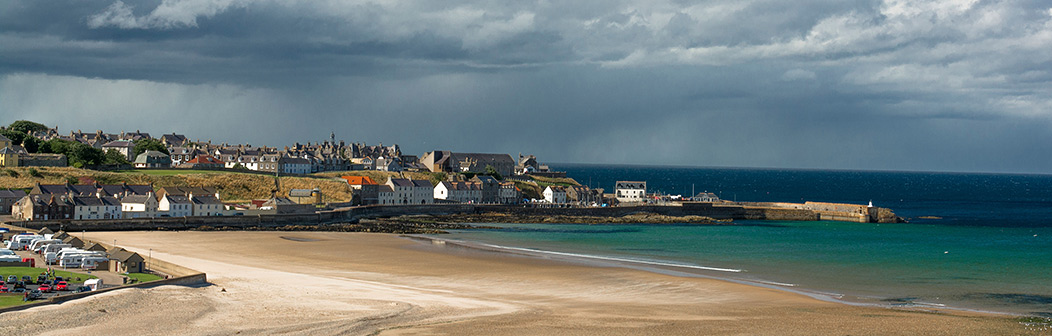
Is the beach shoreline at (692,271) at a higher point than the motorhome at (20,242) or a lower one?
lower

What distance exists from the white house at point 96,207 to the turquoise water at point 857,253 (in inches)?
1059

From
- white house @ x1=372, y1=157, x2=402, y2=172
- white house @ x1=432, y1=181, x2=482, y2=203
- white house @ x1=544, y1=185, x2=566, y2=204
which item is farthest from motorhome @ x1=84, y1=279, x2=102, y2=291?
white house @ x1=372, y1=157, x2=402, y2=172

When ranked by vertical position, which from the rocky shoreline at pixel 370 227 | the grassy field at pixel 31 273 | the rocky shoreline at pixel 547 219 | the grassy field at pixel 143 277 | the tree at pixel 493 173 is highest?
the tree at pixel 493 173

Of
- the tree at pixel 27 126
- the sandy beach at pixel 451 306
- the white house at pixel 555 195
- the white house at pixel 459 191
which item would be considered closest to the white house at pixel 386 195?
the white house at pixel 459 191

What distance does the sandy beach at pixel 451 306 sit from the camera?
91.8ft

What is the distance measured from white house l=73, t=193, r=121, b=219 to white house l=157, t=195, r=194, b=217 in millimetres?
3392

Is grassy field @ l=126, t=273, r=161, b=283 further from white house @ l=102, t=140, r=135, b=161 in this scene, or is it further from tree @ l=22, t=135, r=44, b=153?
white house @ l=102, t=140, r=135, b=161

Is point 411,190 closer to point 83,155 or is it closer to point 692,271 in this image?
point 83,155

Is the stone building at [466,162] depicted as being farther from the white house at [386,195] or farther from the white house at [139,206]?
the white house at [139,206]

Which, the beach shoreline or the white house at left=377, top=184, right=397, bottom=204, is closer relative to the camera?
the beach shoreline

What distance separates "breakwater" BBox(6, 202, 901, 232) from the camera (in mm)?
63562

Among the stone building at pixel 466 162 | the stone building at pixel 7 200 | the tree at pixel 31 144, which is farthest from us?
the stone building at pixel 466 162

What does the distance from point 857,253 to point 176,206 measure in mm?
54038

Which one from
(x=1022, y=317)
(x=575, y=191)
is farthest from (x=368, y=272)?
(x=575, y=191)
